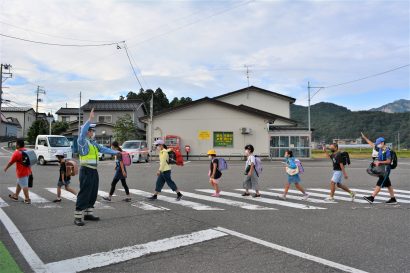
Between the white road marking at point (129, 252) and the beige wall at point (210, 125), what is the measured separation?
26703 mm

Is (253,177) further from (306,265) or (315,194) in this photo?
(306,265)

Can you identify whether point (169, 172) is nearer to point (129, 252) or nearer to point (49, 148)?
point (129, 252)

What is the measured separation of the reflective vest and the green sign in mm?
26051

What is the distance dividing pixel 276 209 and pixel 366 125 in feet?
245

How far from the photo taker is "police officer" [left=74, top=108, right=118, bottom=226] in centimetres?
688

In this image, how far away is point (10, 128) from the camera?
232 feet

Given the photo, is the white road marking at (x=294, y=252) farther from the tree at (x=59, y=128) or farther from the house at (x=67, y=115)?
the house at (x=67, y=115)

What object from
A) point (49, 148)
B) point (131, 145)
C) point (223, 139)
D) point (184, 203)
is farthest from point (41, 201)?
point (223, 139)

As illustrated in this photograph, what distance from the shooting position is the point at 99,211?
8266 millimetres

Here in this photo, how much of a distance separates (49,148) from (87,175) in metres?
18.6

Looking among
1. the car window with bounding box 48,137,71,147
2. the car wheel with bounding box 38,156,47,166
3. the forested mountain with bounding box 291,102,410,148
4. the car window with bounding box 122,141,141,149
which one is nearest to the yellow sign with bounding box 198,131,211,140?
the car window with bounding box 122,141,141,149

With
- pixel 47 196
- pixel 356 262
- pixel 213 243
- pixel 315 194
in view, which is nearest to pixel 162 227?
pixel 213 243

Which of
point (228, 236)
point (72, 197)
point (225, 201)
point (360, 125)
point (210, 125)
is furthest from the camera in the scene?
point (360, 125)

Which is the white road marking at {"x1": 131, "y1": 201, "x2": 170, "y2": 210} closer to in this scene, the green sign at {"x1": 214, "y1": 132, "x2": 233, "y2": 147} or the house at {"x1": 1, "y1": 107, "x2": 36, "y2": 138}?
the green sign at {"x1": 214, "y1": 132, "x2": 233, "y2": 147}
